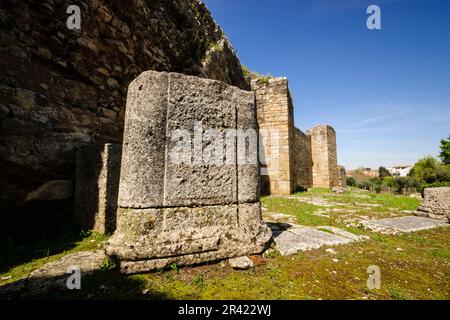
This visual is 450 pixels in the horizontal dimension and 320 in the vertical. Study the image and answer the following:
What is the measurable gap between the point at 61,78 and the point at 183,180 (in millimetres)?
3126

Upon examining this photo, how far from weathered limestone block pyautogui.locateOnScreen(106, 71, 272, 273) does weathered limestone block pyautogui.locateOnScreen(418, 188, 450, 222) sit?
4.84 metres

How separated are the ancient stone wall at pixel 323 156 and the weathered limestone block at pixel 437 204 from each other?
30.4 feet

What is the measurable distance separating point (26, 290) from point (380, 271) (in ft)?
10.0

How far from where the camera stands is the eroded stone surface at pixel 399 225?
3.71 metres

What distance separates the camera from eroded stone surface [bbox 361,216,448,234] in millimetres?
3711

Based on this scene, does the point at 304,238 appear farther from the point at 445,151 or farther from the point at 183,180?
the point at 445,151

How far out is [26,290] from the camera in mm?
1669

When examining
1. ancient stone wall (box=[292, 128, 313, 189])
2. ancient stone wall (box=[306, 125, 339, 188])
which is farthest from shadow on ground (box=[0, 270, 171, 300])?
ancient stone wall (box=[306, 125, 339, 188])

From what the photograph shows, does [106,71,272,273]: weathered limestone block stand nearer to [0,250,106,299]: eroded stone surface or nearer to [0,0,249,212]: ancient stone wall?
[0,250,106,299]: eroded stone surface

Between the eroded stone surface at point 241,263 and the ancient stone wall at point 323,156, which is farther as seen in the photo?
the ancient stone wall at point 323,156

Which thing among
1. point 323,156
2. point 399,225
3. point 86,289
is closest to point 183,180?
point 86,289

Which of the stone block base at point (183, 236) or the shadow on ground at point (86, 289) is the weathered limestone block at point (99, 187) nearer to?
the stone block base at point (183, 236)

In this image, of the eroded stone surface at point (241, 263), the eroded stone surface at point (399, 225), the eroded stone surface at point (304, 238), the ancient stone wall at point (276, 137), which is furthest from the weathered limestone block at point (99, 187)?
the ancient stone wall at point (276, 137)
